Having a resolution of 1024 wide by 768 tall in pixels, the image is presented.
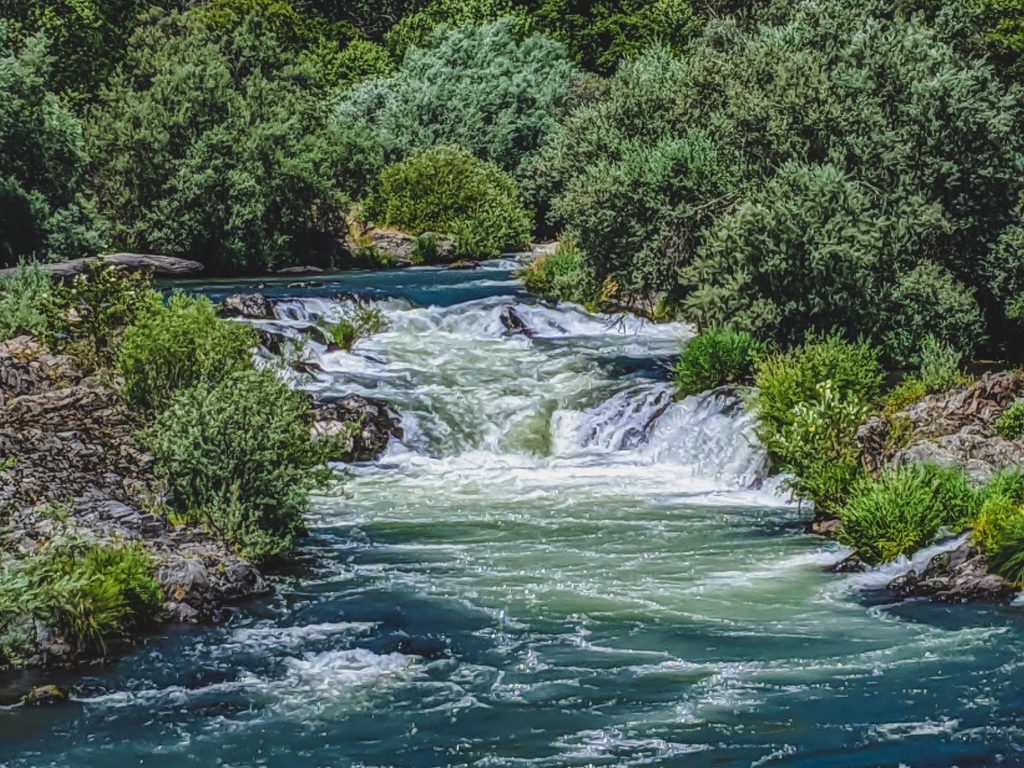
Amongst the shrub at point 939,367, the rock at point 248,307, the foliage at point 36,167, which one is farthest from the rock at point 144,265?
the shrub at point 939,367

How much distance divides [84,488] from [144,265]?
21831 mm

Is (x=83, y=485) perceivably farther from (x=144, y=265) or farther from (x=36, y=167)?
(x=36, y=167)

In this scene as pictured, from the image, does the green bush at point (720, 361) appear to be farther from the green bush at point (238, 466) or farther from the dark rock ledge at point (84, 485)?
the green bush at point (238, 466)

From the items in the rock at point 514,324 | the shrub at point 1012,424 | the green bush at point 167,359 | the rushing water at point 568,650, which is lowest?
the rushing water at point 568,650

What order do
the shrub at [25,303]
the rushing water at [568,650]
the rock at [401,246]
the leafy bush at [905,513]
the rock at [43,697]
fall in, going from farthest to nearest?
the rock at [401,246] < the shrub at [25,303] < the leafy bush at [905,513] < the rock at [43,697] < the rushing water at [568,650]

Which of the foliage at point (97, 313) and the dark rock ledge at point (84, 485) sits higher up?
the foliage at point (97, 313)

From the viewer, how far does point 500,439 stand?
74.5 ft

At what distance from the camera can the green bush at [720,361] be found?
22422mm

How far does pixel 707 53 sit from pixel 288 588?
16.9m

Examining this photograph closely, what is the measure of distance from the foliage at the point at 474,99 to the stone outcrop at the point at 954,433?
110 ft

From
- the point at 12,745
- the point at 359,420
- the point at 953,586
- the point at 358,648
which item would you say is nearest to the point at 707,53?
the point at 359,420

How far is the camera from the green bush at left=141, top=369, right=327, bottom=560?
1502cm

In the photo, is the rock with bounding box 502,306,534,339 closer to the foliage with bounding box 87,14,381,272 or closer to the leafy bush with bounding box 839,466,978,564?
the leafy bush with bounding box 839,466,978,564

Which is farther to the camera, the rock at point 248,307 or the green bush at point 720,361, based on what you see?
the rock at point 248,307
